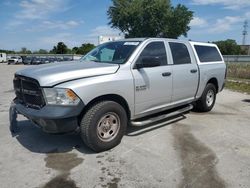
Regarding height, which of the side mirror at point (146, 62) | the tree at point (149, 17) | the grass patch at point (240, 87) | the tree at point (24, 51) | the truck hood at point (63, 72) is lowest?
the grass patch at point (240, 87)

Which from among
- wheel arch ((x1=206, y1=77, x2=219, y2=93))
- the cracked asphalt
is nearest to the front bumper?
the cracked asphalt

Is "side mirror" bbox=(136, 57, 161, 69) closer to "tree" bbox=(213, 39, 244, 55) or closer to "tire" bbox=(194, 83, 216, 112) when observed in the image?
"tire" bbox=(194, 83, 216, 112)

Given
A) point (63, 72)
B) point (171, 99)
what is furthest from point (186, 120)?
point (63, 72)

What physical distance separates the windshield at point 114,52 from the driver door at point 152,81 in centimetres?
25

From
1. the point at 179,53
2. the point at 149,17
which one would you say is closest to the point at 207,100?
the point at 179,53

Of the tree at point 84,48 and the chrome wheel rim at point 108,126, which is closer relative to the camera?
the chrome wheel rim at point 108,126

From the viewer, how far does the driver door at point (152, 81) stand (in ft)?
15.7

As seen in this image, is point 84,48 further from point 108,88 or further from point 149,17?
point 108,88

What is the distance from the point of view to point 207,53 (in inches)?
273

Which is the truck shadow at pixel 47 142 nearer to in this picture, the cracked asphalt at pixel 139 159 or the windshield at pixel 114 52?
the cracked asphalt at pixel 139 159

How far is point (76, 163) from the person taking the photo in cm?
399

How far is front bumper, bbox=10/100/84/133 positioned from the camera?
381 centimetres

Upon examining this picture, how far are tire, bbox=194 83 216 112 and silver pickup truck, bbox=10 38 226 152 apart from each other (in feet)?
2.50

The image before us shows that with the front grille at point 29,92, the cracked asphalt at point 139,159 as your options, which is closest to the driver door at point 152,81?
the cracked asphalt at point 139,159
